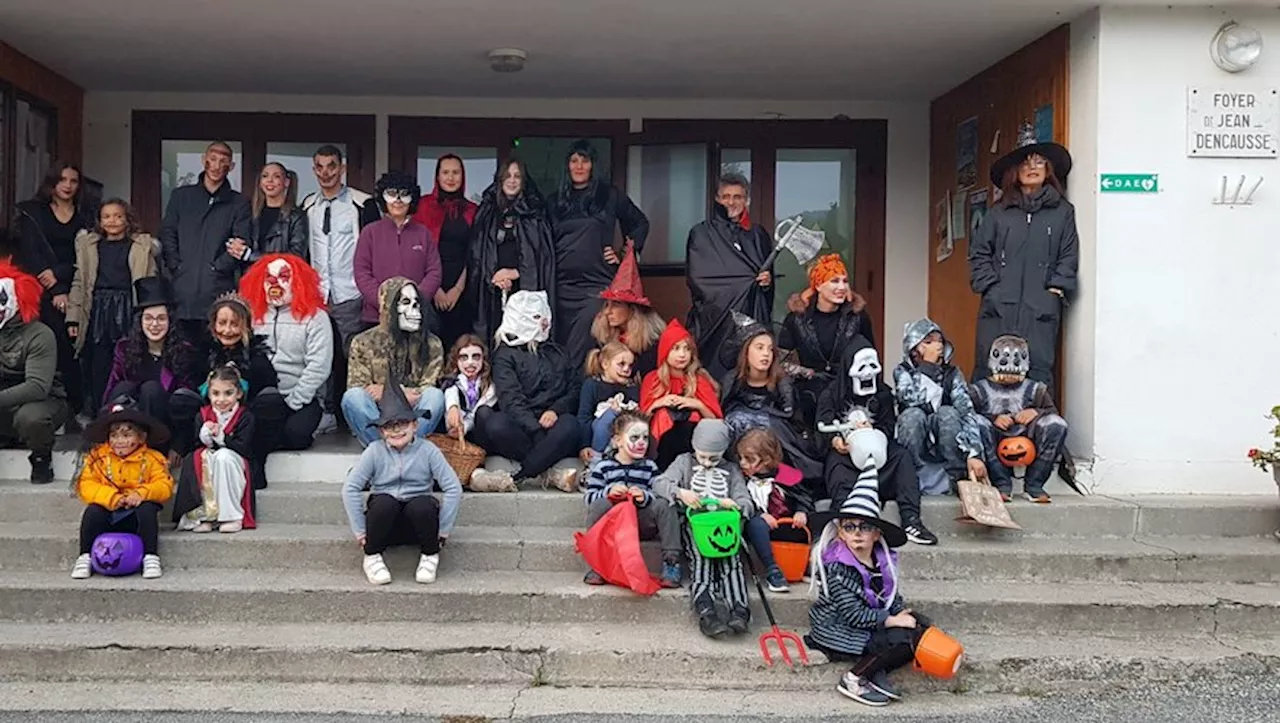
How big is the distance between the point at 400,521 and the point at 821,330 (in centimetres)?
267

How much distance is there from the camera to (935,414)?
5996 mm

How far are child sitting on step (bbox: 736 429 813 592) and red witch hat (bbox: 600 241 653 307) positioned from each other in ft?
4.06

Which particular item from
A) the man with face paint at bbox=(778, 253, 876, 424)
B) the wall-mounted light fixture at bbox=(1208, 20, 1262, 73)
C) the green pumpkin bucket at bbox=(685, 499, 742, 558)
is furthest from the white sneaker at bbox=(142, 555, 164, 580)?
the wall-mounted light fixture at bbox=(1208, 20, 1262, 73)

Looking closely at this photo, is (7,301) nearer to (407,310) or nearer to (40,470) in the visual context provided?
(40,470)

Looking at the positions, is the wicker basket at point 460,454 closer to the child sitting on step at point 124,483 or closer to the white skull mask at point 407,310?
the white skull mask at point 407,310

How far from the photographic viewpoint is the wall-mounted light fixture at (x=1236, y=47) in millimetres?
6254

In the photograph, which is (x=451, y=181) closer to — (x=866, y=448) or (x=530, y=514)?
(x=530, y=514)

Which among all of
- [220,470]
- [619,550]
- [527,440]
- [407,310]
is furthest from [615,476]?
[220,470]

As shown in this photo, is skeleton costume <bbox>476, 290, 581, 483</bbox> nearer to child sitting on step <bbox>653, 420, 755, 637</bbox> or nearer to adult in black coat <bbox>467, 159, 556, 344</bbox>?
adult in black coat <bbox>467, 159, 556, 344</bbox>

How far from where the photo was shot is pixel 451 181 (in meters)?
7.32

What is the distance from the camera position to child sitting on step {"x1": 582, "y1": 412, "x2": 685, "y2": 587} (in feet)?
17.0

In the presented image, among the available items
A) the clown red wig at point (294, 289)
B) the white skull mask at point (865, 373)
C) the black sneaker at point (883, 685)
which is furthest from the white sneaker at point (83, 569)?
the white skull mask at point (865, 373)

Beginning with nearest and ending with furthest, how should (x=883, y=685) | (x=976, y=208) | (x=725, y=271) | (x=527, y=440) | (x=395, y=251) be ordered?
(x=883, y=685) → (x=527, y=440) → (x=395, y=251) → (x=725, y=271) → (x=976, y=208)

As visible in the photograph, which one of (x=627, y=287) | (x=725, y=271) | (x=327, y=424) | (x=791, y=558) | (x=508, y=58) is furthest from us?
(x=508, y=58)
